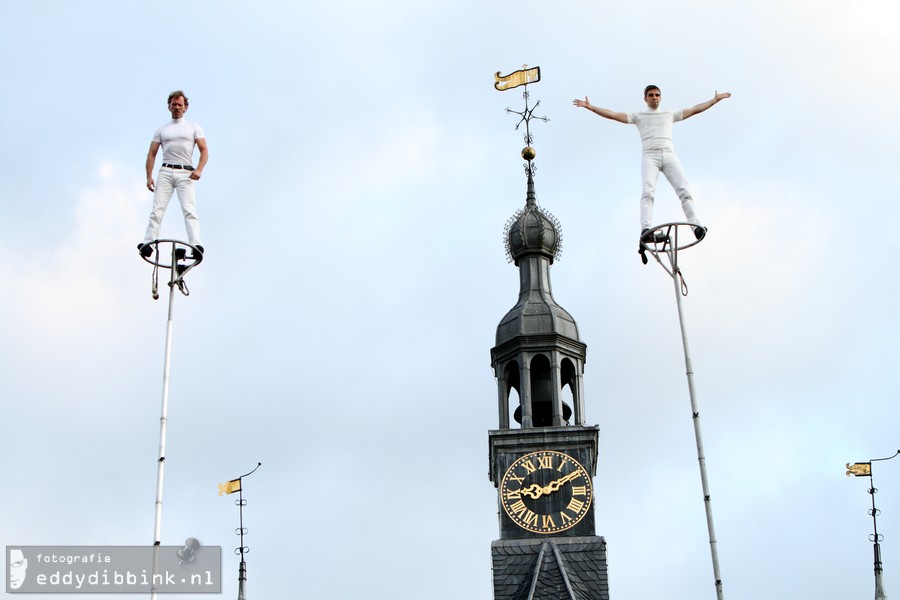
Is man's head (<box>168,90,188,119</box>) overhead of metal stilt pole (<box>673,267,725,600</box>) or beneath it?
overhead

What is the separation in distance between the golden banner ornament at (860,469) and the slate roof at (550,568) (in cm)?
841

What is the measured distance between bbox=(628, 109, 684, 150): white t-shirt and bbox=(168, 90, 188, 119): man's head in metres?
8.98

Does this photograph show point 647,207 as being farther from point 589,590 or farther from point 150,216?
point 589,590

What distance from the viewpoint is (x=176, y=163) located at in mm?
43562

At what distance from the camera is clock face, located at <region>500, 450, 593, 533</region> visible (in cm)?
7456

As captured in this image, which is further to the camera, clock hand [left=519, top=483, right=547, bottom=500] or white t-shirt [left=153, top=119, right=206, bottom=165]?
clock hand [left=519, top=483, right=547, bottom=500]

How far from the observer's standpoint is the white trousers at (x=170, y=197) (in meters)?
42.9

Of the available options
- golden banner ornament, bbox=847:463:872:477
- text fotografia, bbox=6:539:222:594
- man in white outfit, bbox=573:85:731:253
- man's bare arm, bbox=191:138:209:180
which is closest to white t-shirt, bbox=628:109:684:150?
man in white outfit, bbox=573:85:731:253

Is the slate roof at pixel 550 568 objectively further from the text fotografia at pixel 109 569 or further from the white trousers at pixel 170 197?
the white trousers at pixel 170 197

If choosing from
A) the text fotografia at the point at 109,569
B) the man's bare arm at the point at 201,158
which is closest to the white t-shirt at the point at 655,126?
the man's bare arm at the point at 201,158

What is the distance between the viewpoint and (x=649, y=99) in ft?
150

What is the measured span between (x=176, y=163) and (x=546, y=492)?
112 feet

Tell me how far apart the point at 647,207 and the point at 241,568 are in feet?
120

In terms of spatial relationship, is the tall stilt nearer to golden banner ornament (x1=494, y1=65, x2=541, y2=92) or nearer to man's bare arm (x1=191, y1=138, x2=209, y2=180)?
man's bare arm (x1=191, y1=138, x2=209, y2=180)
